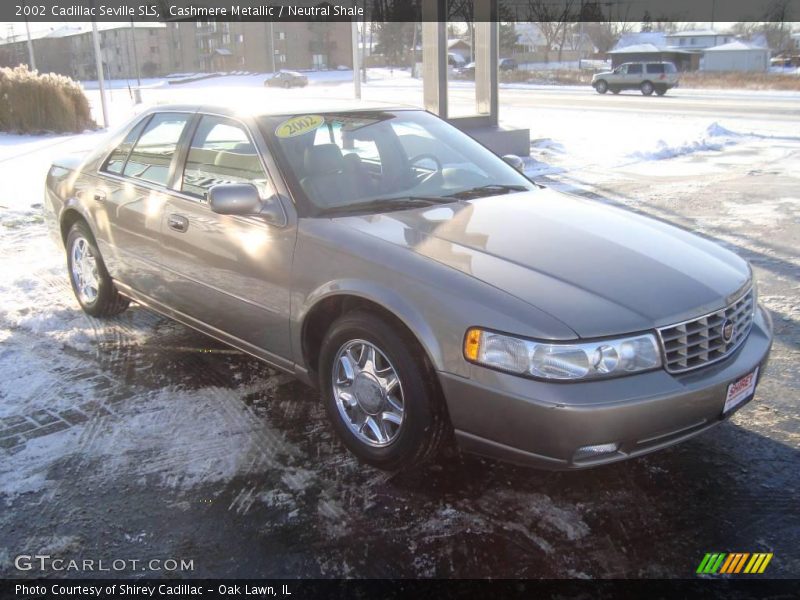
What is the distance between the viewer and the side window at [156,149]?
4348 millimetres

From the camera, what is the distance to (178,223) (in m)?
4.06

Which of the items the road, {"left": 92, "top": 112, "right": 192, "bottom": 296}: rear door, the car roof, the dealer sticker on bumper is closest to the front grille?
the dealer sticker on bumper

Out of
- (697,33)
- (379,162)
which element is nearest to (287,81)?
(379,162)

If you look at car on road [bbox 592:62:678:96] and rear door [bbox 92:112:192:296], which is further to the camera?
car on road [bbox 592:62:678:96]

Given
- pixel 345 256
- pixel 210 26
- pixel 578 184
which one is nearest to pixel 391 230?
pixel 345 256

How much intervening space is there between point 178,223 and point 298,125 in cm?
88

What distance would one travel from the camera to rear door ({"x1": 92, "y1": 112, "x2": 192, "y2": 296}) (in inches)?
170

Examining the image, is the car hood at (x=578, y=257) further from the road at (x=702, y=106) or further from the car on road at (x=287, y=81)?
the car on road at (x=287, y=81)

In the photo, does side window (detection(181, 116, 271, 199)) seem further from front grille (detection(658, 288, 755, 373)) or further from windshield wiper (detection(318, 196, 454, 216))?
front grille (detection(658, 288, 755, 373))

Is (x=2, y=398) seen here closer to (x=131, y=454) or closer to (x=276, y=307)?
(x=131, y=454)

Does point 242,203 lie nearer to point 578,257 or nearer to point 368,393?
point 368,393

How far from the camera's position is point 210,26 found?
85.4 m

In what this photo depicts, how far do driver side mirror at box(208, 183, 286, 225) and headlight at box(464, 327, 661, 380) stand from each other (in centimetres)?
131

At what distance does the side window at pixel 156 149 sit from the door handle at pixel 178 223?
293mm
